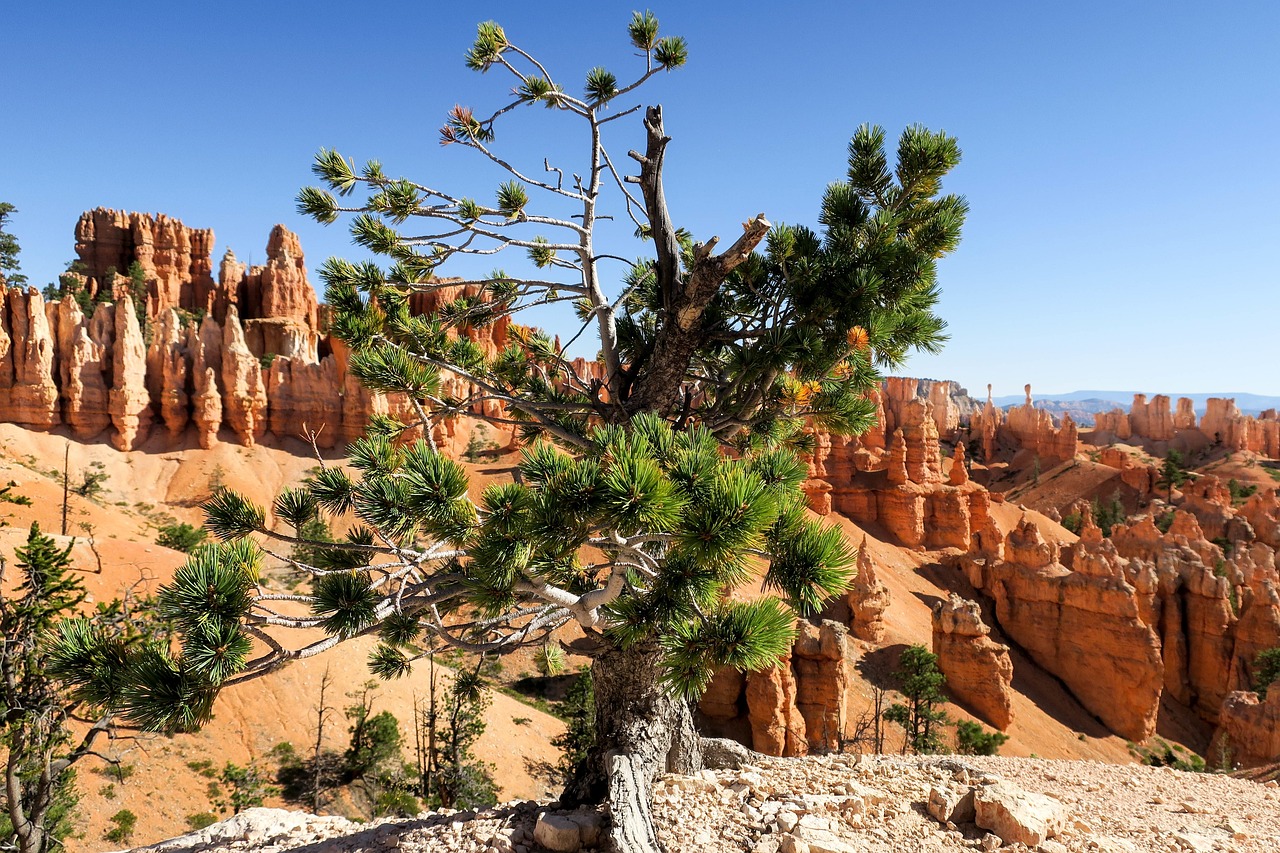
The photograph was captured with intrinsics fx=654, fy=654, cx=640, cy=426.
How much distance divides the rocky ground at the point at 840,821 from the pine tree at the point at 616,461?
48cm

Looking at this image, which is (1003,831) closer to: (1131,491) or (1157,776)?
(1157,776)

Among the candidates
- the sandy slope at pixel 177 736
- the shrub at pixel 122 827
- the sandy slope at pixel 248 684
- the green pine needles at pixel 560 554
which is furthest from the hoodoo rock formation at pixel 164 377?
the green pine needles at pixel 560 554

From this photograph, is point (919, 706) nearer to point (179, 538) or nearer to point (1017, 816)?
point (1017, 816)

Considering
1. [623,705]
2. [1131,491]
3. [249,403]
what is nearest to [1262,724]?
[623,705]

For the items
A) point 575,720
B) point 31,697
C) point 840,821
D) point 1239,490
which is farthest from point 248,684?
point 1239,490

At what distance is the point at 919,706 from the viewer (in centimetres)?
2384

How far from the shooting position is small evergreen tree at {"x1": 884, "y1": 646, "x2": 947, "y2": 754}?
22516 millimetres

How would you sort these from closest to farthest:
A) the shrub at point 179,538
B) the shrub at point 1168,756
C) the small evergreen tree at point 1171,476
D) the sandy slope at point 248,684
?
the sandy slope at point 248,684 < the shrub at point 1168,756 < the shrub at point 179,538 < the small evergreen tree at point 1171,476

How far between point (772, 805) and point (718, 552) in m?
3.38

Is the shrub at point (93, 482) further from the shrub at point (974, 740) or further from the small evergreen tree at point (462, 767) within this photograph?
the shrub at point (974, 740)

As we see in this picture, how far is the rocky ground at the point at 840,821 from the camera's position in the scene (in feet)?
16.5

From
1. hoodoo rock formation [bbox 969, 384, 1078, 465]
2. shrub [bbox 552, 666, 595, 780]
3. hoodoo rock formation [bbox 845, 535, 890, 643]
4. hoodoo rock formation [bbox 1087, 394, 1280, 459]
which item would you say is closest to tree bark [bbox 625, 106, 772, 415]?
shrub [bbox 552, 666, 595, 780]

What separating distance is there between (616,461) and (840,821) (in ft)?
12.7

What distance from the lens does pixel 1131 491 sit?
66.2m
